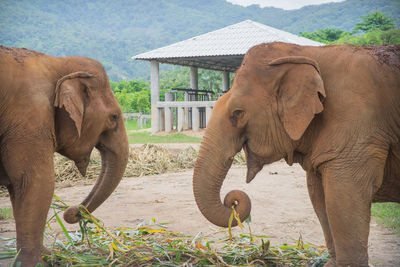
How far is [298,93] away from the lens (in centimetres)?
343

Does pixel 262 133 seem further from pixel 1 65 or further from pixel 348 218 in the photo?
pixel 1 65

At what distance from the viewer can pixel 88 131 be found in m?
4.38

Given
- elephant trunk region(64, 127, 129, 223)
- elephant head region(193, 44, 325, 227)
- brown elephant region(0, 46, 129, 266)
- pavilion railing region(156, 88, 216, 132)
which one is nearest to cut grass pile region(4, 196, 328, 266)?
elephant trunk region(64, 127, 129, 223)

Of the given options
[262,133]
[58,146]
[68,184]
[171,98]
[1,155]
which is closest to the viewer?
[262,133]

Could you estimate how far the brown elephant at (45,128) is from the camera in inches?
150

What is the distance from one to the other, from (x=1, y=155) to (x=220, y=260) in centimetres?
206

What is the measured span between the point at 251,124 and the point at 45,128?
5.71 ft

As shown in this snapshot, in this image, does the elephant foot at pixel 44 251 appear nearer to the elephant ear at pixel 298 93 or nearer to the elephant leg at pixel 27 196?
the elephant leg at pixel 27 196

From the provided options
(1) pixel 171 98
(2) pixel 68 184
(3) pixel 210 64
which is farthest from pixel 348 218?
(3) pixel 210 64

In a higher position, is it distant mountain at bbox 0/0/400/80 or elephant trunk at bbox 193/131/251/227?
distant mountain at bbox 0/0/400/80

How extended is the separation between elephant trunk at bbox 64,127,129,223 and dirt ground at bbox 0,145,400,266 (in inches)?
44.3

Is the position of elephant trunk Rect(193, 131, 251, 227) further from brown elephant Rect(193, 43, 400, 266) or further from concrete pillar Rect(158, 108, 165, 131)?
concrete pillar Rect(158, 108, 165, 131)

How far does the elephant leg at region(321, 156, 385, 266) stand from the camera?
3.20 m

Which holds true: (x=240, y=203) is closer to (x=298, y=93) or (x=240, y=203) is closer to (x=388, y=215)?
(x=298, y=93)
